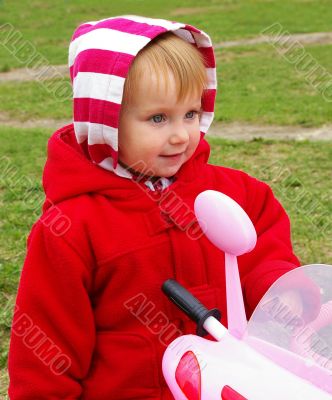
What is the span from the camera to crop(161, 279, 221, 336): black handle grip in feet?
4.47

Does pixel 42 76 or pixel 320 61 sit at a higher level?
pixel 320 61

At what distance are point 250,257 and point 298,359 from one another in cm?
74

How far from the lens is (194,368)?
124 cm

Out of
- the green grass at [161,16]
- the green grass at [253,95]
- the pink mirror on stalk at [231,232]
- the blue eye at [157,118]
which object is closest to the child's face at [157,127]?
the blue eye at [157,118]

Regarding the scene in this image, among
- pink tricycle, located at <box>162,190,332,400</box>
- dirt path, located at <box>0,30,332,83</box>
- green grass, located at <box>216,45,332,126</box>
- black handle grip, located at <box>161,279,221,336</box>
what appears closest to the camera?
pink tricycle, located at <box>162,190,332,400</box>

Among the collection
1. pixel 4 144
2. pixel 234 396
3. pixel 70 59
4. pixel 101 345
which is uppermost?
pixel 70 59

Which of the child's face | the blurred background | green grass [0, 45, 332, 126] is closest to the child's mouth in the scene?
the child's face

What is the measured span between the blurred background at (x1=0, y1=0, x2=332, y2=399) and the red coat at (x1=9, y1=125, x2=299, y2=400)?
95 centimetres

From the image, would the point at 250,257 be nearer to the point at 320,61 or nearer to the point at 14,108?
the point at 14,108

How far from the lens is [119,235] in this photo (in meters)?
1.73

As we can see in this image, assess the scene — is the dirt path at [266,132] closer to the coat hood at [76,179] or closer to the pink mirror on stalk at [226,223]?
the coat hood at [76,179]

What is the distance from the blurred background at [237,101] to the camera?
155 inches

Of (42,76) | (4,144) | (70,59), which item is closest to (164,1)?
(42,76)

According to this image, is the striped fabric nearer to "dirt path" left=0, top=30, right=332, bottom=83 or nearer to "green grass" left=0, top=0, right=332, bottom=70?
"dirt path" left=0, top=30, right=332, bottom=83
